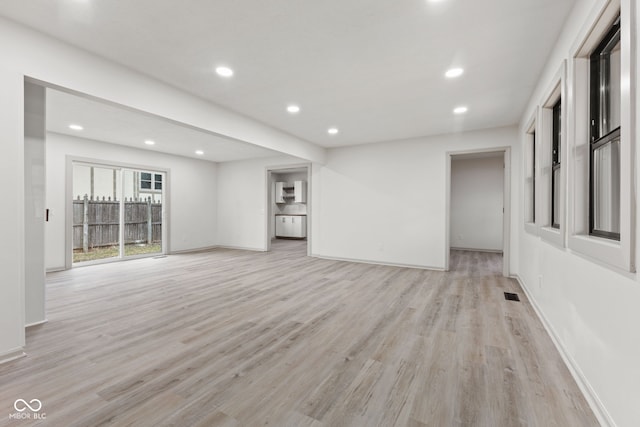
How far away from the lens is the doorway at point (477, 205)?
23.4 ft

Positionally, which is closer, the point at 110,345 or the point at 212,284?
the point at 110,345

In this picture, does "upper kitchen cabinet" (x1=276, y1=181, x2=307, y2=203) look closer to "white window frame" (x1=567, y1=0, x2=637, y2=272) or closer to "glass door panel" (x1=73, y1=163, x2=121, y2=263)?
"glass door panel" (x1=73, y1=163, x2=121, y2=263)

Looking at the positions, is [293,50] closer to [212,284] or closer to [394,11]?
[394,11]

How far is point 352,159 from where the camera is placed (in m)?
6.07

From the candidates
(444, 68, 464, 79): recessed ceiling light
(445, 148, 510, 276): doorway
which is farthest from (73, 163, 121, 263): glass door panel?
(445, 148, 510, 276): doorway

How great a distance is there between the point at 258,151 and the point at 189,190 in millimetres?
2391

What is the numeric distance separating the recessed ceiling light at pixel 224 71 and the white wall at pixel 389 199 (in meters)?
3.57

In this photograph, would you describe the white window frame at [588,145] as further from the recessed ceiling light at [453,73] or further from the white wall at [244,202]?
the white wall at [244,202]

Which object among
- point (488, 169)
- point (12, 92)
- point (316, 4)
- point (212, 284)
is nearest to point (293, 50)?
point (316, 4)

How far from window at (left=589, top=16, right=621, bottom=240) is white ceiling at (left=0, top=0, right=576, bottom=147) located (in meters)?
0.52

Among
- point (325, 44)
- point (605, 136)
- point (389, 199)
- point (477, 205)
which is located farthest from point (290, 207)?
point (605, 136)

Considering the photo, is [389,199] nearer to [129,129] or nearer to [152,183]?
[129,129]

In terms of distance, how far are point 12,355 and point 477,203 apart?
848 cm

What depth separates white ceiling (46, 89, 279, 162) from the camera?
12.0 ft
